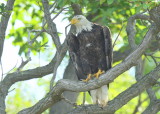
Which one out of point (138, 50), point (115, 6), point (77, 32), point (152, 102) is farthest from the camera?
point (115, 6)

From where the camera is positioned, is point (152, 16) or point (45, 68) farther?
point (45, 68)

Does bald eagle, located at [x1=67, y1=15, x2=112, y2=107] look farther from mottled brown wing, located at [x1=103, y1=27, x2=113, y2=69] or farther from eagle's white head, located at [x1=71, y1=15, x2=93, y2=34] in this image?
eagle's white head, located at [x1=71, y1=15, x2=93, y2=34]

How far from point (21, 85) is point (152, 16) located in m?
8.84

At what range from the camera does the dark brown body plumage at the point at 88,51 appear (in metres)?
7.28

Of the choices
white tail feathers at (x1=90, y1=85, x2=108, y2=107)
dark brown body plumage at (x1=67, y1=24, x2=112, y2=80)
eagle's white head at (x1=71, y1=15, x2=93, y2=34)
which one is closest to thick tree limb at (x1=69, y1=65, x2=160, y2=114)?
white tail feathers at (x1=90, y1=85, x2=108, y2=107)

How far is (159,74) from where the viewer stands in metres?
6.11

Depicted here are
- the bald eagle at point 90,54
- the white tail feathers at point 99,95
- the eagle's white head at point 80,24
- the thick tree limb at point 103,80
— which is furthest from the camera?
the eagle's white head at point 80,24

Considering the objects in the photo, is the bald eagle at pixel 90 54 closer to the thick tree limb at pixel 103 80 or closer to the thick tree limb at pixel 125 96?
the thick tree limb at pixel 125 96

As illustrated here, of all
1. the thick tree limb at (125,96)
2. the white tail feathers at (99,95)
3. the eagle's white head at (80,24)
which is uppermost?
the eagle's white head at (80,24)

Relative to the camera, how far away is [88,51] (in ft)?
23.9

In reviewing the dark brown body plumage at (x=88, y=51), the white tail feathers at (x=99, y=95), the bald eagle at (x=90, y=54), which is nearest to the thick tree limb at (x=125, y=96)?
the white tail feathers at (x=99, y=95)

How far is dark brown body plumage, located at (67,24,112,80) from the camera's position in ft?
23.9

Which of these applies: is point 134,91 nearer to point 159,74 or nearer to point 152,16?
point 159,74

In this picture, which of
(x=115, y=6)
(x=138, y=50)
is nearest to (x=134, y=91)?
(x=138, y=50)
